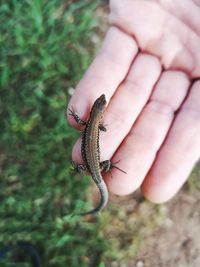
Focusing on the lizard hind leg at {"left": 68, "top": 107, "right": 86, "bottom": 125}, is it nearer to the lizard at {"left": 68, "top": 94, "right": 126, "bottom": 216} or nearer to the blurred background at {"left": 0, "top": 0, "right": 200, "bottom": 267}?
the lizard at {"left": 68, "top": 94, "right": 126, "bottom": 216}

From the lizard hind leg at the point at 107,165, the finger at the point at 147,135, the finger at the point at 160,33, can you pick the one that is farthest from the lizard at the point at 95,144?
the finger at the point at 160,33

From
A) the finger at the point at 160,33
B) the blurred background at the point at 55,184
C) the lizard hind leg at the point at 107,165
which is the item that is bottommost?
the blurred background at the point at 55,184

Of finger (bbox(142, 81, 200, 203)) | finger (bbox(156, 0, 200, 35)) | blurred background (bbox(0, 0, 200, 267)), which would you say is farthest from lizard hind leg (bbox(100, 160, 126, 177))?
finger (bbox(156, 0, 200, 35))

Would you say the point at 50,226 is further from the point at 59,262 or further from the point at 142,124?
the point at 142,124

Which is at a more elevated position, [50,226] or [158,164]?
[158,164]

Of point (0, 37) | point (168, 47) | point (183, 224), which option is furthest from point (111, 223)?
point (0, 37)

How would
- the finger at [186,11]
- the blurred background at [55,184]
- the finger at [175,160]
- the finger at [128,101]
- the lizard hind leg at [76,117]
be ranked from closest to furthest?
the finger at [175,160]
the finger at [128,101]
the lizard hind leg at [76,117]
the finger at [186,11]
the blurred background at [55,184]

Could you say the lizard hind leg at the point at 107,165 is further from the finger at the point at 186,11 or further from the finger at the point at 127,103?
the finger at the point at 186,11
